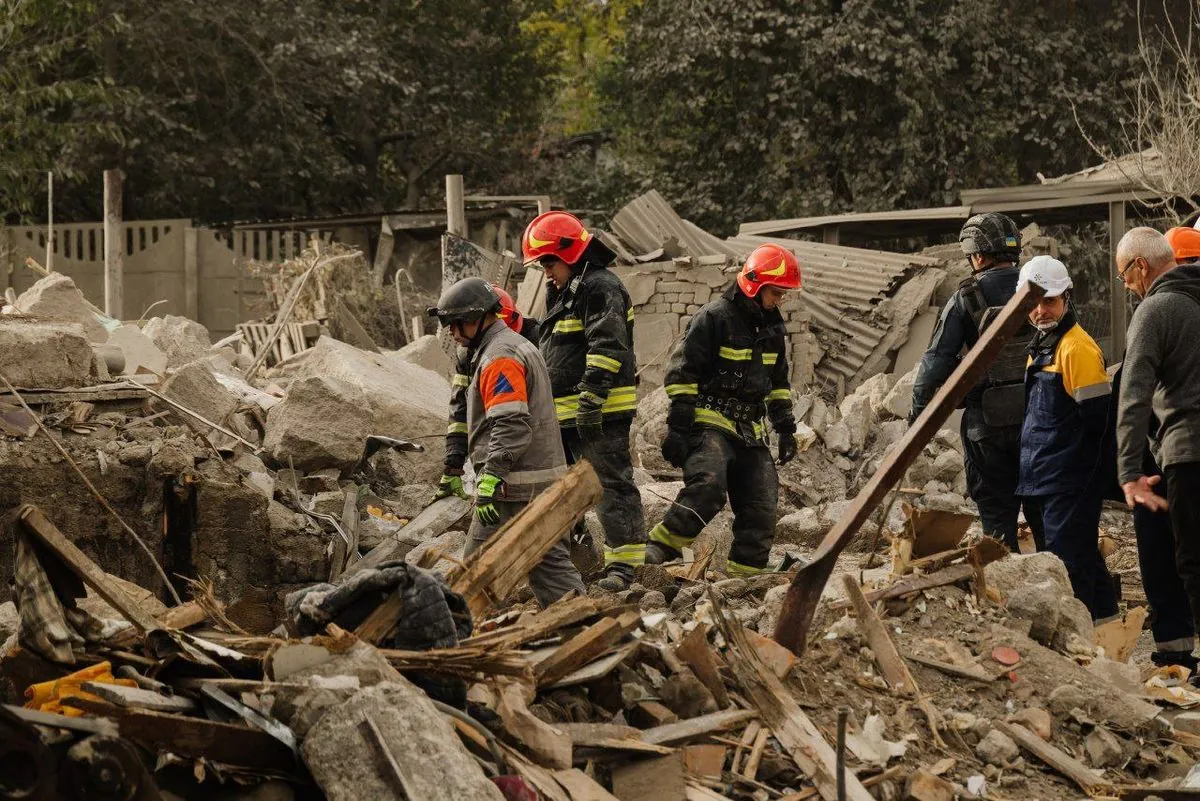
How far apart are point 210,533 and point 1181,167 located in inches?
453

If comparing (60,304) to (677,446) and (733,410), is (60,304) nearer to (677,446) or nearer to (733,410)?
(677,446)

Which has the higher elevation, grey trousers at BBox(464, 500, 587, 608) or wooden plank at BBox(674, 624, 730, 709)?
wooden plank at BBox(674, 624, 730, 709)

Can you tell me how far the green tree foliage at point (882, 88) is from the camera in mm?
21969

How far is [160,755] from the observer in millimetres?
3604

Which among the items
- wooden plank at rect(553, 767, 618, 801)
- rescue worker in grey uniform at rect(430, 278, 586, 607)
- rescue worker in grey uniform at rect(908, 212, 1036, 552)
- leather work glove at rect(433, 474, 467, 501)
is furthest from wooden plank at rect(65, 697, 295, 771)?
rescue worker in grey uniform at rect(908, 212, 1036, 552)

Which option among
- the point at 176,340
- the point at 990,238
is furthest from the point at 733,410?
the point at 176,340

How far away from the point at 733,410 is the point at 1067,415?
175 centimetres

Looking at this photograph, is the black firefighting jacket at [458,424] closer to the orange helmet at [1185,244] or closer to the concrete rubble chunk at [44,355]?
the concrete rubble chunk at [44,355]

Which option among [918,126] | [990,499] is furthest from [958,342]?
[918,126]

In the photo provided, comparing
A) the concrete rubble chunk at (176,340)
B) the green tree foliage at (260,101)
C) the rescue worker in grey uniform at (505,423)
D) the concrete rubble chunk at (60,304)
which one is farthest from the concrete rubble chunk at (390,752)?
the green tree foliage at (260,101)

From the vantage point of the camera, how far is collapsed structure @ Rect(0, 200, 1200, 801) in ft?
12.1

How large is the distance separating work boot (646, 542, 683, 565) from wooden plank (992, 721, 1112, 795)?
2.97 meters

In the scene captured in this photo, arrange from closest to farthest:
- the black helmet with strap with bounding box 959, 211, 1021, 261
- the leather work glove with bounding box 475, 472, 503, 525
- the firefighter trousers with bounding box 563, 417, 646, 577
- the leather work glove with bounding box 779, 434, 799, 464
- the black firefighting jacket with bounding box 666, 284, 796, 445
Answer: the leather work glove with bounding box 475, 472, 503, 525 < the firefighter trousers with bounding box 563, 417, 646, 577 < the black firefighting jacket with bounding box 666, 284, 796, 445 < the black helmet with strap with bounding box 959, 211, 1021, 261 < the leather work glove with bounding box 779, 434, 799, 464

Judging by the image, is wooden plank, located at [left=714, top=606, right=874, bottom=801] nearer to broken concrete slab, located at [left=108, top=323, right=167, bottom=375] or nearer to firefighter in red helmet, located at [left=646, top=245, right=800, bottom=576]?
firefighter in red helmet, located at [left=646, top=245, right=800, bottom=576]
